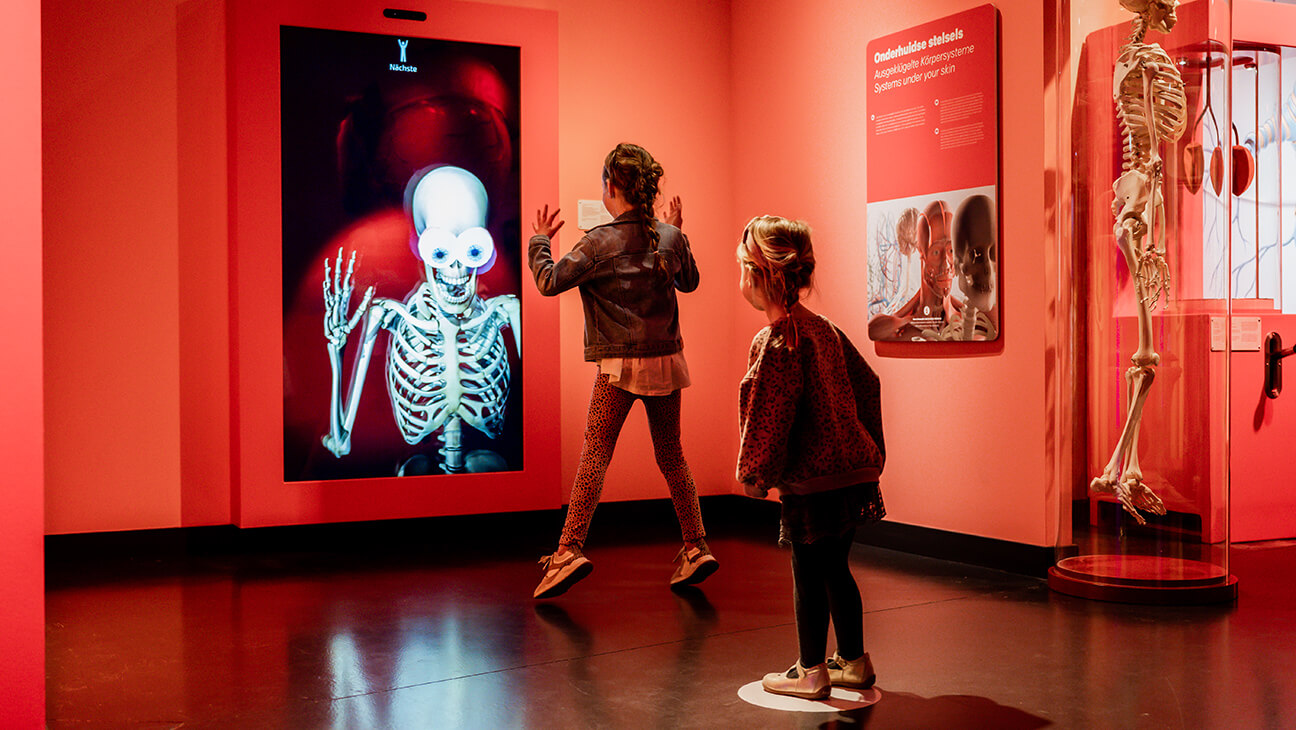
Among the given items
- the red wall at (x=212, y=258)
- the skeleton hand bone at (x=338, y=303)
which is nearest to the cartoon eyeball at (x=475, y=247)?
the red wall at (x=212, y=258)

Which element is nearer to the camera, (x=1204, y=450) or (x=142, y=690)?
(x=142, y=690)

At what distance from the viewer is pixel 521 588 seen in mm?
4496

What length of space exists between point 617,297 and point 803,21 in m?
2.38

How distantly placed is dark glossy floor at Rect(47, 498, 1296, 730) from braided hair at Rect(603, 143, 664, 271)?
1.38 metres

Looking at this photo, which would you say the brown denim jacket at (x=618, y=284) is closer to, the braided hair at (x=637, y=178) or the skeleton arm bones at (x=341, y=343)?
the braided hair at (x=637, y=178)

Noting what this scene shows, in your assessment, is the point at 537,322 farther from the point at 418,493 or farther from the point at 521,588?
the point at 521,588

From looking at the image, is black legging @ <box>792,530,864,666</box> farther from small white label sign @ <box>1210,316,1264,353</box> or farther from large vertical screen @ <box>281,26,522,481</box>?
small white label sign @ <box>1210,316,1264,353</box>

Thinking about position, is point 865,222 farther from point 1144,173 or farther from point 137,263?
point 137,263

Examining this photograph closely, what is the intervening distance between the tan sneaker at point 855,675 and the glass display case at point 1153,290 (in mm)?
1468

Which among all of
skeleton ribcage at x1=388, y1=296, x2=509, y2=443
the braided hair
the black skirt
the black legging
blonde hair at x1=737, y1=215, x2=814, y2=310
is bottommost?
the black legging

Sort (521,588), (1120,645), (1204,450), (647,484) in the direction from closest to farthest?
(1120,645) < (1204,450) < (521,588) < (647,484)

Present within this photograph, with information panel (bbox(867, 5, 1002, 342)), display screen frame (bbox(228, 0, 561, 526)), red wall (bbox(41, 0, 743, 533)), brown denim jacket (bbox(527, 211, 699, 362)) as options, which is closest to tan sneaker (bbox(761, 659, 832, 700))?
brown denim jacket (bbox(527, 211, 699, 362))

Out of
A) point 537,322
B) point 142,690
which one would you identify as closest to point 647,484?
point 537,322

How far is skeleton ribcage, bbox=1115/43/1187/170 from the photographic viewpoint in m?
4.06
